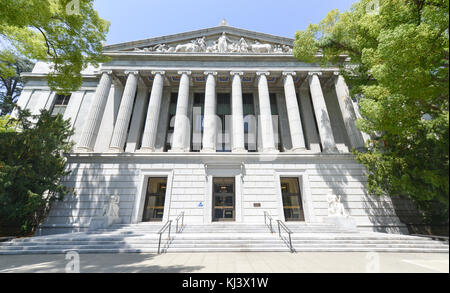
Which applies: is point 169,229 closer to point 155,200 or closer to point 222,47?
point 155,200

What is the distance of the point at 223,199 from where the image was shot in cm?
1608

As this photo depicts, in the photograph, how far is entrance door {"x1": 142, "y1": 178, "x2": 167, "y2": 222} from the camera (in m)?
15.1

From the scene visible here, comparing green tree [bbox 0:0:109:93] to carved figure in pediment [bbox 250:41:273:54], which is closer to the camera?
green tree [bbox 0:0:109:93]

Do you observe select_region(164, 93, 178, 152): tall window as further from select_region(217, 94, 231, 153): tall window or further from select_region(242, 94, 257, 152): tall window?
select_region(242, 94, 257, 152): tall window

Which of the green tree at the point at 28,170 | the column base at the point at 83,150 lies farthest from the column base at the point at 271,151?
the green tree at the point at 28,170

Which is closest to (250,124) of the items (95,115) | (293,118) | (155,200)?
(293,118)

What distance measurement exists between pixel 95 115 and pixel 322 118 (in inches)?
820

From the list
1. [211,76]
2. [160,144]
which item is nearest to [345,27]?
[211,76]

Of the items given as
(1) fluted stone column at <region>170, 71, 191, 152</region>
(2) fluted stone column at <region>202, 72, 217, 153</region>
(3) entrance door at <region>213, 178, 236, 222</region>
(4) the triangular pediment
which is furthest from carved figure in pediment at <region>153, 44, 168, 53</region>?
(3) entrance door at <region>213, 178, 236, 222</region>

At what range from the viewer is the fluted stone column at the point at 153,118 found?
16.1m

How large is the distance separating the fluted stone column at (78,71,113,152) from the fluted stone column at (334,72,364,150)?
74.6 ft

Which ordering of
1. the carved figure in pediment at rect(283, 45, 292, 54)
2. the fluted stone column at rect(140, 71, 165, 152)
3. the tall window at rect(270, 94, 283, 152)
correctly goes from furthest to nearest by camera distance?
1. the carved figure in pediment at rect(283, 45, 292, 54)
2. the tall window at rect(270, 94, 283, 152)
3. the fluted stone column at rect(140, 71, 165, 152)

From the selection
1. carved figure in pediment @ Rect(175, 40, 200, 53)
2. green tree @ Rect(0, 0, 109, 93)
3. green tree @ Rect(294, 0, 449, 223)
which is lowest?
green tree @ Rect(294, 0, 449, 223)

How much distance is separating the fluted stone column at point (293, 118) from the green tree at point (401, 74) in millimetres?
4816
